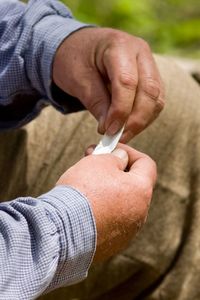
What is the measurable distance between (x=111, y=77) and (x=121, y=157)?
0.37ft

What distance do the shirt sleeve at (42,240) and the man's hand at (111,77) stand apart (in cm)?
18

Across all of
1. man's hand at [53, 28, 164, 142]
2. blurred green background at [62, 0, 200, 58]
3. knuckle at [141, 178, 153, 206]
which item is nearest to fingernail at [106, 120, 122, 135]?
man's hand at [53, 28, 164, 142]

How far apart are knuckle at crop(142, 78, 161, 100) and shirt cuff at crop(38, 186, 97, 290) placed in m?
0.21

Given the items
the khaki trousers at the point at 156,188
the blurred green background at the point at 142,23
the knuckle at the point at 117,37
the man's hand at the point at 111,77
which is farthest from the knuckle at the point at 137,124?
the blurred green background at the point at 142,23

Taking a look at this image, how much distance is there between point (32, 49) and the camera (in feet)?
3.37

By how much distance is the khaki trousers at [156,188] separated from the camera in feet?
3.69

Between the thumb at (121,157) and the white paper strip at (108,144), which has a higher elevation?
the thumb at (121,157)

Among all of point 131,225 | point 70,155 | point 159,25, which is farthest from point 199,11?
point 131,225

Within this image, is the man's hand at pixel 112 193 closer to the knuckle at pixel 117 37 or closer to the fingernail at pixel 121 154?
the fingernail at pixel 121 154

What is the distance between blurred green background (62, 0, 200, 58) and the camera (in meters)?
2.32

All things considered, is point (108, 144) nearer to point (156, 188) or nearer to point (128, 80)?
point (128, 80)

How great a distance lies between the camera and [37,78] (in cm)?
102

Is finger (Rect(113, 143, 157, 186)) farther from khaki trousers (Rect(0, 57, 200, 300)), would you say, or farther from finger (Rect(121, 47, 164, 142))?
khaki trousers (Rect(0, 57, 200, 300))

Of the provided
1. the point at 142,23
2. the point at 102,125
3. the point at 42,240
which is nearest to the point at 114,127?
the point at 102,125
